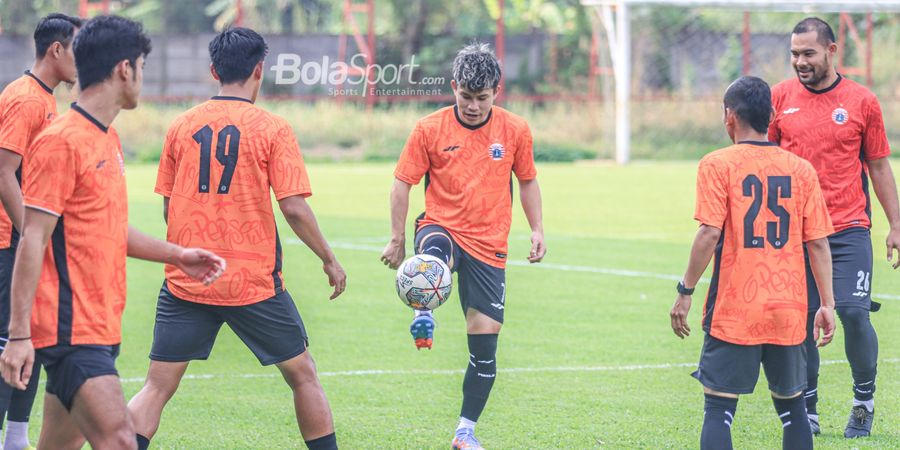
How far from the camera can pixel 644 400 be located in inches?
321

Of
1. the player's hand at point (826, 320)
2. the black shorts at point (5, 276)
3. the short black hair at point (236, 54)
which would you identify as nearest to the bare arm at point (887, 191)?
the player's hand at point (826, 320)

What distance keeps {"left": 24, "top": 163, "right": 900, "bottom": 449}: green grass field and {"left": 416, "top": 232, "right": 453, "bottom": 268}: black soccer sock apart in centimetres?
109

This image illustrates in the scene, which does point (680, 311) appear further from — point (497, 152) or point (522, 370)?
point (522, 370)

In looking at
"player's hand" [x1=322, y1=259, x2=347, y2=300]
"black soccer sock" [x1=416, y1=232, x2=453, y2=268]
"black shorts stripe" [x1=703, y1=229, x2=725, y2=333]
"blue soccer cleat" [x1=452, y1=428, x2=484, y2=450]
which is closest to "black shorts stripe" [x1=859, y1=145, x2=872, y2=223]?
"black shorts stripe" [x1=703, y1=229, x2=725, y2=333]

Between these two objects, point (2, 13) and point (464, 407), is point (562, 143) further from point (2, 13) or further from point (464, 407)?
point (464, 407)

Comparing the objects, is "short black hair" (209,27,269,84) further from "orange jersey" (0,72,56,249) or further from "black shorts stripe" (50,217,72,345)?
"black shorts stripe" (50,217,72,345)

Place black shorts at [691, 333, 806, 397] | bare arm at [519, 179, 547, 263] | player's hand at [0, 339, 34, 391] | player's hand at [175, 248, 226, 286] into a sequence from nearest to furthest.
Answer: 1. player's hand at [0, 339, 34, 391]
2. player's hand at [175, 248, 226, 286]
3. black shorts at [691, 333, 806, 397]
4. bare arm at [519, 179, 547, 263]

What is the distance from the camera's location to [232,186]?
5.71m

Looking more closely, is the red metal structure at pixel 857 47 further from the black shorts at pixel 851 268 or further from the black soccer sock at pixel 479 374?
the black soccer sock at pixel 479 374

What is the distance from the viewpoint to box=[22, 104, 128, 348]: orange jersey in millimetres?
4594

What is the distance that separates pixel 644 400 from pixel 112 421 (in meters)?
4.36

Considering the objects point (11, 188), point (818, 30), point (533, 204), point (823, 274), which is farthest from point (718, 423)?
point (11, 188)

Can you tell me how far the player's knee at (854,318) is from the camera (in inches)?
282

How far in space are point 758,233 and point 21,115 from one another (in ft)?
12.0
